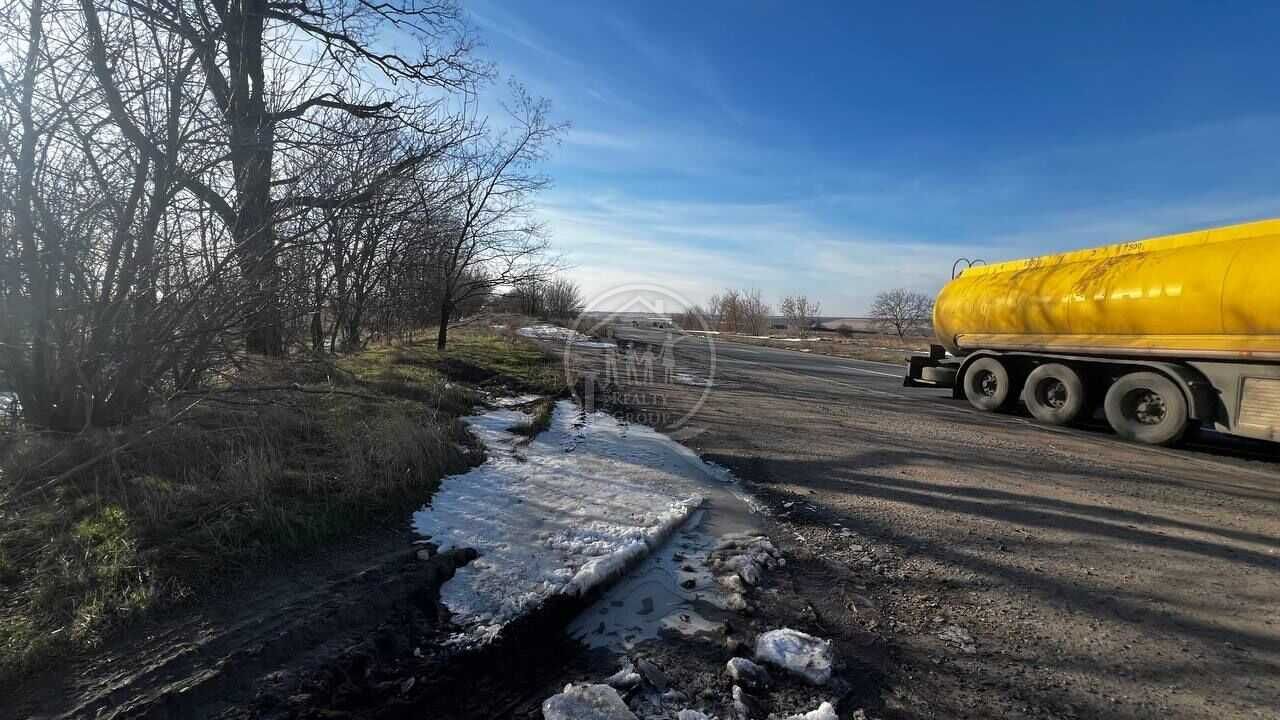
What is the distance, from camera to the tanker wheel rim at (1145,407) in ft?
26.5

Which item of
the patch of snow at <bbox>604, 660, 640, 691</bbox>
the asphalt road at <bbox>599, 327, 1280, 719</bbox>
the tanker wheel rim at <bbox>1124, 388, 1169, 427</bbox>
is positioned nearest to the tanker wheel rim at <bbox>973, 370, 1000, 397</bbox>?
the tanker wheel rim at <bbox>1124, 388, 1169, 427</bbox>

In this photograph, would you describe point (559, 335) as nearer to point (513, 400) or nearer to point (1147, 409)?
point (513, 400)

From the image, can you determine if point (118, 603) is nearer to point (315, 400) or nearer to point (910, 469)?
point (315, 400)

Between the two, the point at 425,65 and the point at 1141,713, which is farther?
the point at 425,65

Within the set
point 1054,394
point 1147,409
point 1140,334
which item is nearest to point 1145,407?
point 1147,409

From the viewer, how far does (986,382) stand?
10.9 metres

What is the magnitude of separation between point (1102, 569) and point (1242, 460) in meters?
5.56

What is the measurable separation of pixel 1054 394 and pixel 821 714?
32.2ft

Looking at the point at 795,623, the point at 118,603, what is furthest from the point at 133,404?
the point at 795,623

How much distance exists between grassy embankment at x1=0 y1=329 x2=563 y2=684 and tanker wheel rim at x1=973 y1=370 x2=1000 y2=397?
9920 millimetres

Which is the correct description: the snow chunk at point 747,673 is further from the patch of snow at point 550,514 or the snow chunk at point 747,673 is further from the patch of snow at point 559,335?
the patch of snow at point 559,335

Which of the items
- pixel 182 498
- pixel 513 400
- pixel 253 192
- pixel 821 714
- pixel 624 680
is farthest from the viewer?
pixel 513 400

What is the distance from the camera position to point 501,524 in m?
4.34

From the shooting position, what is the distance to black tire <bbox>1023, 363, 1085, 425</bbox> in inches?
352
